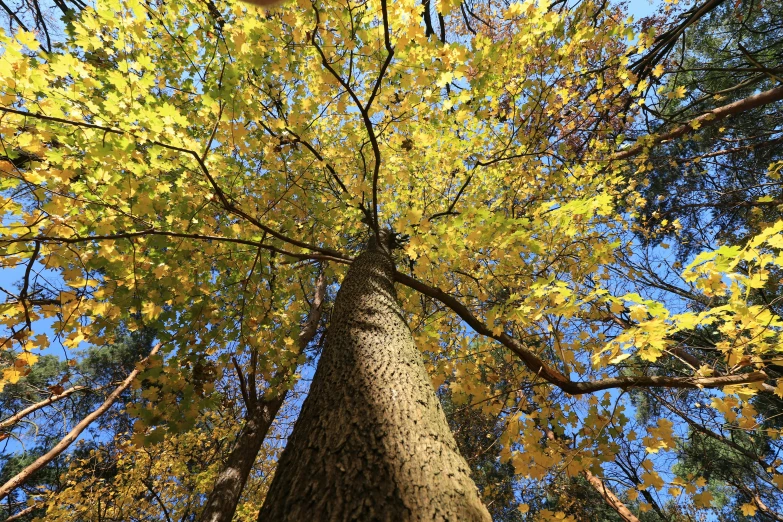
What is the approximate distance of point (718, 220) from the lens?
6637mm

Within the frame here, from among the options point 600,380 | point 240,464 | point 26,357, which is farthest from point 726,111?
point 26,357

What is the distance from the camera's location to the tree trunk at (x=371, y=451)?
39.5 inches

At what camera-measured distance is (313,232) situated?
162 inches

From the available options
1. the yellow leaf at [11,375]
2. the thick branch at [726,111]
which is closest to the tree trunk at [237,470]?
the yellow leaf at [11,375]

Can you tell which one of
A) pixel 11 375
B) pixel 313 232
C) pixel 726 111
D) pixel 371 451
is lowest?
pixel 371 451

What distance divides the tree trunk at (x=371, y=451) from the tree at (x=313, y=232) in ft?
0.04

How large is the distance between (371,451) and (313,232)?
128 inches

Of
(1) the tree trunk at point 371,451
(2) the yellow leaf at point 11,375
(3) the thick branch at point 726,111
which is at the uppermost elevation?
(3) the thick branch at point 726,111

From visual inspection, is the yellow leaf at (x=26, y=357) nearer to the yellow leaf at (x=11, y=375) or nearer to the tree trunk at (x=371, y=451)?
the yellow leaf at (x=11, y=375)

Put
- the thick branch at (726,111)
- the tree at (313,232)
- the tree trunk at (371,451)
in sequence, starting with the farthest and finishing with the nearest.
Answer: the thick branch at (726,111), the tree at (313,232), the tree trunk at (371,451)

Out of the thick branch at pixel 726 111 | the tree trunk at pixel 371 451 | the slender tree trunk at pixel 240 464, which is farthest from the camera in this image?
the thick branch at pixel 726 111

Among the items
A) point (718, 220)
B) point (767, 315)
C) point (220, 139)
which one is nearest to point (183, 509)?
point (220, 139)

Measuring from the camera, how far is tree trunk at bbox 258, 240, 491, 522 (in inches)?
39.5

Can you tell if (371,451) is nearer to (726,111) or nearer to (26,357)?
(26,357)
